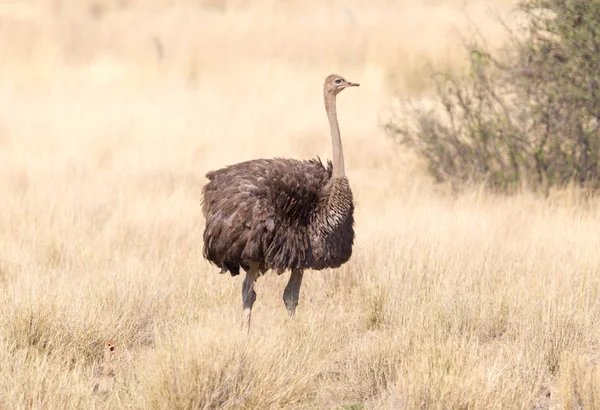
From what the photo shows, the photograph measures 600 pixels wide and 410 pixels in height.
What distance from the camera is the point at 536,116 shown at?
1086cm

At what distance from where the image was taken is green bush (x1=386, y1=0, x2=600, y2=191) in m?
10.1

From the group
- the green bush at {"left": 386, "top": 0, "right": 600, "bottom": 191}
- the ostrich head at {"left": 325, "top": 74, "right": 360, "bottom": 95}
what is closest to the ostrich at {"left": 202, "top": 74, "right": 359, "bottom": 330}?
the ostrich head at {"left": 325, "top": 74, "right": 360, "bottom": 95}

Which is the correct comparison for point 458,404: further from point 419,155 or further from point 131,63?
point 131,63

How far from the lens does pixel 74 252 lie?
8.41m

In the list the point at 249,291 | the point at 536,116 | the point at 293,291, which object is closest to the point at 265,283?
the point at 293,291

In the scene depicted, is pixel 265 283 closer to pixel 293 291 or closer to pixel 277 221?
pixel 293 291

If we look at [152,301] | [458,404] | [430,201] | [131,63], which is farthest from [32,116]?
[458,404]

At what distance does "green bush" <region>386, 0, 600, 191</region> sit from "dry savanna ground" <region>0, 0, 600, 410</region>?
544 mm

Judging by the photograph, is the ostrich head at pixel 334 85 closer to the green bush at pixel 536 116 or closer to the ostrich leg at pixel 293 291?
the ostrich leg at pixel 293 291

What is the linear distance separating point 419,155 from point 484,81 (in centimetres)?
131

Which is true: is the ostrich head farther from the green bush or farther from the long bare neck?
the green bush

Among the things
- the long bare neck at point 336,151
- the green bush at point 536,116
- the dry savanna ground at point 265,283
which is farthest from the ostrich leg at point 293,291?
the green bush at point 536,116

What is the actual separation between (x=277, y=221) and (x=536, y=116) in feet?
17.5

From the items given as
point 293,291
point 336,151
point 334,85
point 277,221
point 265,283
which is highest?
point 334,85
